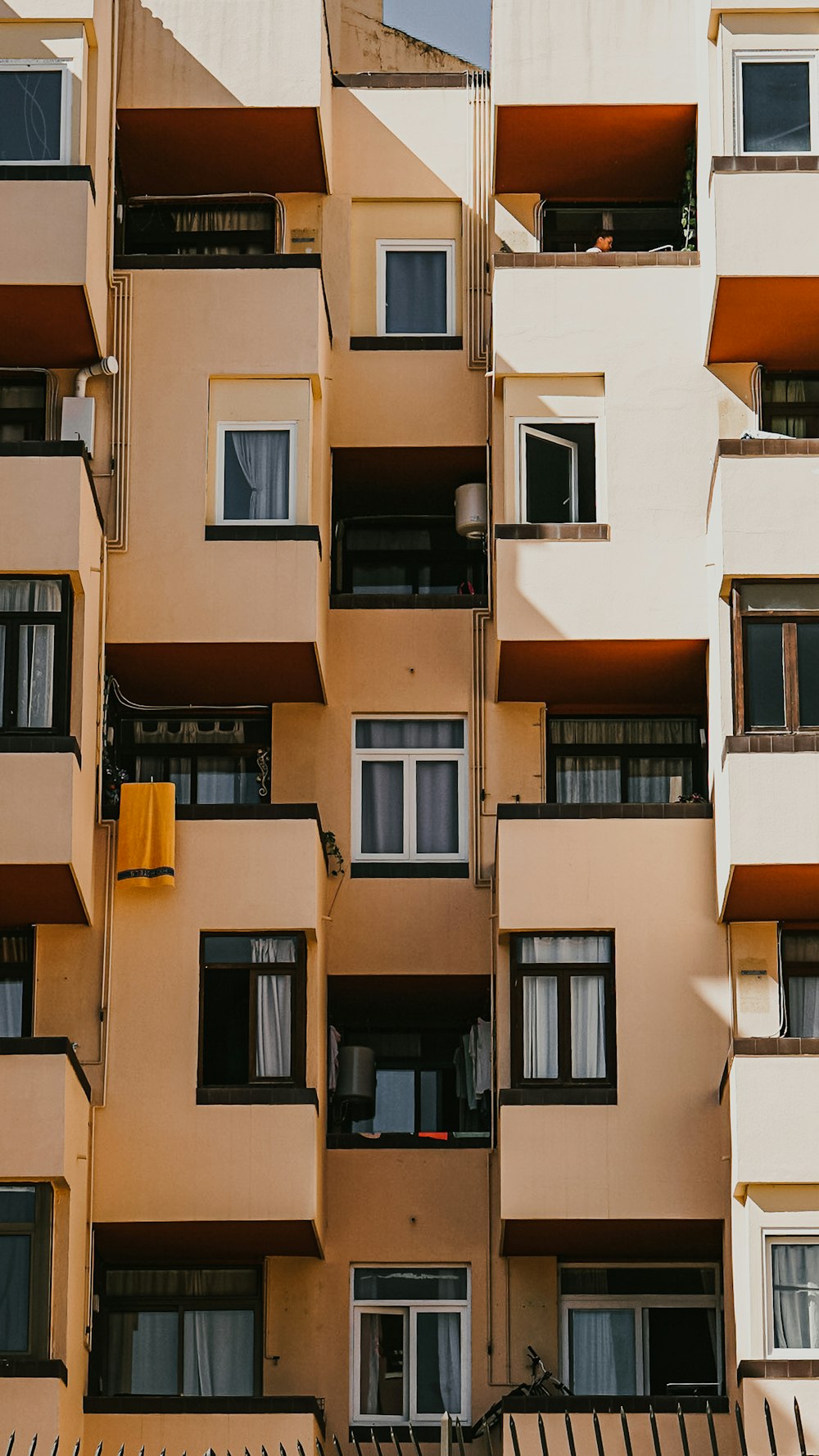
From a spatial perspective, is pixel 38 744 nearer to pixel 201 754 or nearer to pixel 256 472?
pixel 201 754

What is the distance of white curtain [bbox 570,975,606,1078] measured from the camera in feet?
86.4

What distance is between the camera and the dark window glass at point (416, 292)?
3095 centimetres

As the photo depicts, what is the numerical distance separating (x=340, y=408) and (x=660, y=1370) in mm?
11406

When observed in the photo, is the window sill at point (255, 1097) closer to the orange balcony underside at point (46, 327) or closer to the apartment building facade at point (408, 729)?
the apartment building facade at point (408, 729)

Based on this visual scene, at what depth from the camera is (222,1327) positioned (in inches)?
1049

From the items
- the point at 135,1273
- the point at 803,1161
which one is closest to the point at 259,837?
the point at 135,1273

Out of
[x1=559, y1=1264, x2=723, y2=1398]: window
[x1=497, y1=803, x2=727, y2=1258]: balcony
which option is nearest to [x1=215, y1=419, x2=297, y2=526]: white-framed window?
[x1=497, y1=803, x2=727, y2=1258]: balcony

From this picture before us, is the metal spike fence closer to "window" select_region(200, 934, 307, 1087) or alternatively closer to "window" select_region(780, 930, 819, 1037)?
"window" select_region(200, 934, 307, 1087)

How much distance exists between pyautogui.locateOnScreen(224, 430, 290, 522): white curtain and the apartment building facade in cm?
6

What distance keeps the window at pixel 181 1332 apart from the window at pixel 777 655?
7757mm

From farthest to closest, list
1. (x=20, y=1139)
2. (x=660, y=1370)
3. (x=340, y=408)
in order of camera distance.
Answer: (x=340, y=408) → (x=660, y=1370) → (x=20, y=1139)

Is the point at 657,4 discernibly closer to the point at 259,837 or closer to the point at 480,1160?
the point at 259,837

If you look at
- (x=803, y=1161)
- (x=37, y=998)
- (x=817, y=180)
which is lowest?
(x=803, y=1161)

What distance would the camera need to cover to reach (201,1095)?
2594cm
